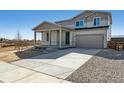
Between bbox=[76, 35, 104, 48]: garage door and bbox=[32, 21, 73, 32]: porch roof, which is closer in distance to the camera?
bbox=[32, 21, 73, 32]: porch roof

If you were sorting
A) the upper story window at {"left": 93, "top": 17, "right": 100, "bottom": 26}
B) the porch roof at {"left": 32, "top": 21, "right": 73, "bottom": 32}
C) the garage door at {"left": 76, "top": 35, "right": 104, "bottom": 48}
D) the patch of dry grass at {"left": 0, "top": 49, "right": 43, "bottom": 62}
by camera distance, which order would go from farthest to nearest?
the upper story window at {"left": 93, "top": 17, "right": 100, "bottom": 26} < the garage door at {"left": 76, "top": 35, "right": 104, "bottom": 48} < the porch roof at {"left": 32, "top": 21, "right": 73, "bottom": 32} < the patch of dry grass at {"left": 0, "top": 49, "right": 43, "bottom": 62}

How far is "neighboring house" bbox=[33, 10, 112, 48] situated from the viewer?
15414 mm

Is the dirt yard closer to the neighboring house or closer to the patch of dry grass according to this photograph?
the patch of dry grass

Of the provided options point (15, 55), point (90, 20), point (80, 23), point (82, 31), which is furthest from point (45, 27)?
point (90, 20)

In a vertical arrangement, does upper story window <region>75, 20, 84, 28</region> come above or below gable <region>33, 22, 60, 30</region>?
above

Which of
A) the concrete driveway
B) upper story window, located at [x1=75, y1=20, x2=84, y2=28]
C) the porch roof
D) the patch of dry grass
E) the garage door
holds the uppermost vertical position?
upper story window, located at [x1=75, y1=20, x2=84, y2=28]

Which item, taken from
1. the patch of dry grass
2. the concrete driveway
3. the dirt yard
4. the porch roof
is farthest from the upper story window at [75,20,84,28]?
the concrete driveway

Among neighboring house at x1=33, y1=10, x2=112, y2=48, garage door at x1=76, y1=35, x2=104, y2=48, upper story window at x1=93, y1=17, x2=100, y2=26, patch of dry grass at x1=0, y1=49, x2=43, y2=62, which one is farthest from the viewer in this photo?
upper story window at x1=93, y1=17, x2=100, y2=26
